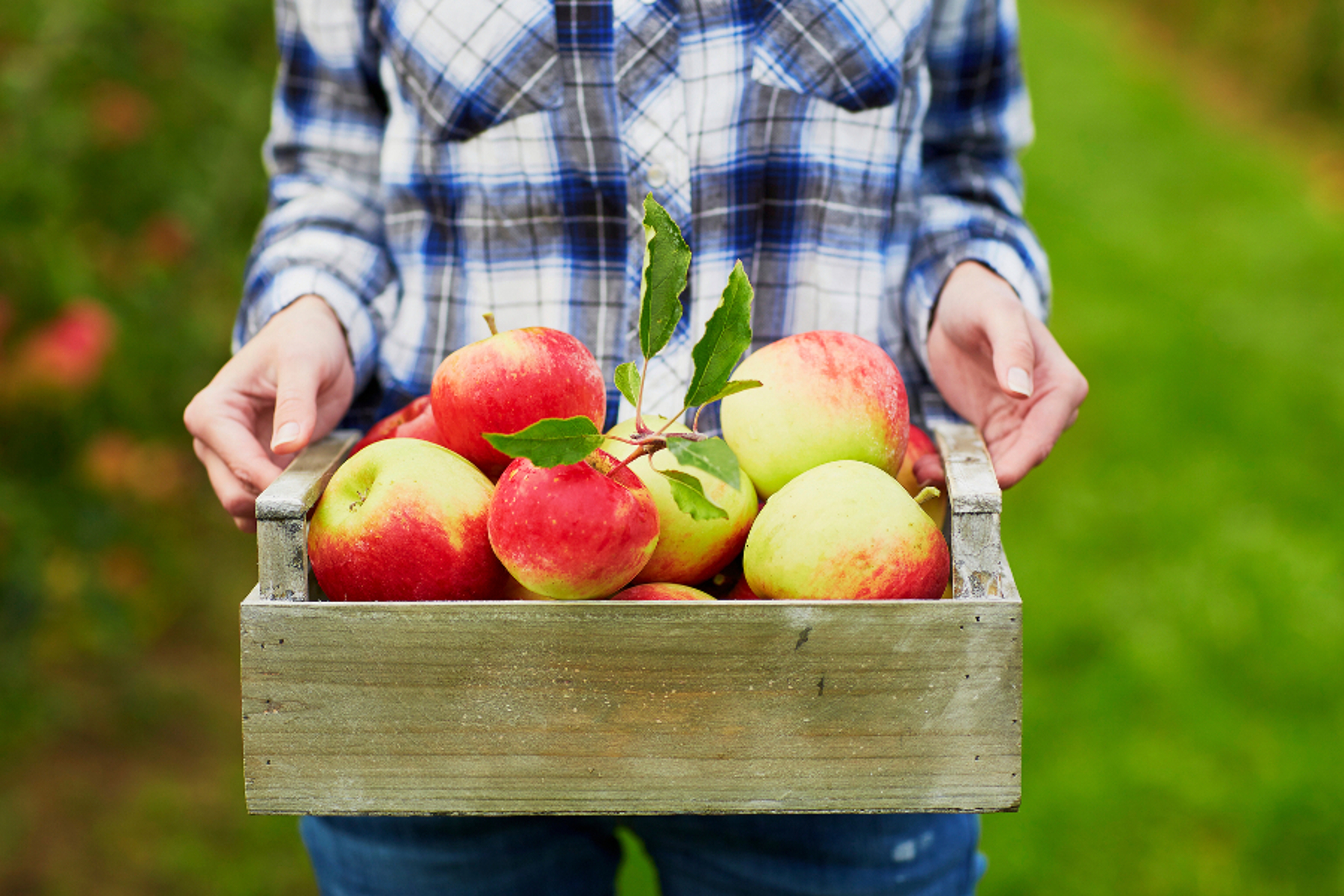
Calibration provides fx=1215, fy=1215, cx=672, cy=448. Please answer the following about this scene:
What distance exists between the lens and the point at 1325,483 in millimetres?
3486

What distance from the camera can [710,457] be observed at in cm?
85

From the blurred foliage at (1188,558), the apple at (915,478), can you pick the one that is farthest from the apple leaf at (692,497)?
the blurred foliage at (1188,558)

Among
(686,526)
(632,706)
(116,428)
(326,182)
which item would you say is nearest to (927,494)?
(686,526)

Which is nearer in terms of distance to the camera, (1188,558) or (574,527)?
(574,527)

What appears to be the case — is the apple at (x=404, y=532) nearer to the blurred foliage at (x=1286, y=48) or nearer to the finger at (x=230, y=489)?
the finger at (x=230, y=489)

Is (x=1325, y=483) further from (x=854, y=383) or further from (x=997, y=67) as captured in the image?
(x=854, y=383)

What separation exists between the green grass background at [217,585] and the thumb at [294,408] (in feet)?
3.68

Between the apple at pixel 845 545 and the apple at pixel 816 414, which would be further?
the apple at pixel 816 414

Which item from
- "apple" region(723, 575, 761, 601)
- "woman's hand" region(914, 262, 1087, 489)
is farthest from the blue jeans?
"woman's hand" region(914, 262, 1087, 489)

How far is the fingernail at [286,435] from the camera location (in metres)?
0.99

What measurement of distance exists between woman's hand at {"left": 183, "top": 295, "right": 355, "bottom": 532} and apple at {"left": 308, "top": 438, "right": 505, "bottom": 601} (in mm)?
73

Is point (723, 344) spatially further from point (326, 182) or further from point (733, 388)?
point (326, 182)

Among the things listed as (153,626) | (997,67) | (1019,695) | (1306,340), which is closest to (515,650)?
(1019,695)

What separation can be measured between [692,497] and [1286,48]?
830 centimetres
